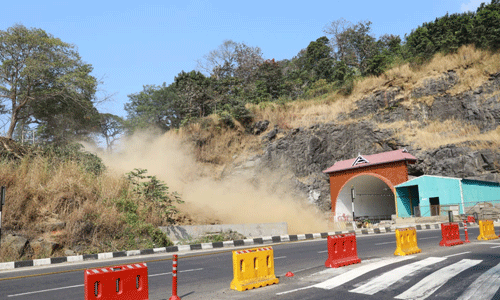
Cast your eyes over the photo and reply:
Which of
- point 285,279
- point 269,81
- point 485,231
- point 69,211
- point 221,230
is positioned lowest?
point 285,279

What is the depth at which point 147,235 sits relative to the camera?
1781 cm

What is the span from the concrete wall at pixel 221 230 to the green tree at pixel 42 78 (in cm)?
1542

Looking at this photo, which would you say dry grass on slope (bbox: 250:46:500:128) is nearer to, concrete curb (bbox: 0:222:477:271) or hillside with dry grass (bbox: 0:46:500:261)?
hillside with dry grass (bbox: 0:46:500:261)

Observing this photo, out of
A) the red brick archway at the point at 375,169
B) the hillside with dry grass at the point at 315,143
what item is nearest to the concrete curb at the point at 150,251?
the hillside with dry grass at the point at 315,143

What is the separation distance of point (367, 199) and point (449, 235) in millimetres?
31363

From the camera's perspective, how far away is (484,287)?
6785 mm

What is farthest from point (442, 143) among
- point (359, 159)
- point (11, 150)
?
point (11, 150)

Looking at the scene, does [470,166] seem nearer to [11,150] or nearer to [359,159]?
[359,159]

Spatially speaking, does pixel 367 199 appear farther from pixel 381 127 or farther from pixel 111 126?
pixel 111 126

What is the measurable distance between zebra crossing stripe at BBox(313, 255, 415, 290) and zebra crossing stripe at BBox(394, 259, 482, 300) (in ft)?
4.46

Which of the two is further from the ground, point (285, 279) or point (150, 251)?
point (285, 279)

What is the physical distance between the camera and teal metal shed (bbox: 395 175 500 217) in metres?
Answer: 32.3

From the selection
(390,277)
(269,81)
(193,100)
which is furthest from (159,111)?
(390,277)

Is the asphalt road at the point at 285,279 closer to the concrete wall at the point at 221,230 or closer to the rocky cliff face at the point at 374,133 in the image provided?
the concrete wall at the point at 221,230
